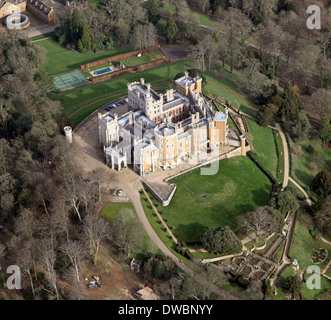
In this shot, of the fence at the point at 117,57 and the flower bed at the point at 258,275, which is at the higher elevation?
the fence at the point at 117,57

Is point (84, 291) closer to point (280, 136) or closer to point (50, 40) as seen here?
point (280, 136)


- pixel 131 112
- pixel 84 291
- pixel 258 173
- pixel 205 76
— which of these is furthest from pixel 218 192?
pixel 205 76

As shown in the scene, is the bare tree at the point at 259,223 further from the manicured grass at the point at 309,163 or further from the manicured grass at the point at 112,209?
the manicured grass at the point at 112,209

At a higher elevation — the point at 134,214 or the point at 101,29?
the point at 101,29

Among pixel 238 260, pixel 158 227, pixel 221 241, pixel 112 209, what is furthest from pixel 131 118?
pixel 238 260

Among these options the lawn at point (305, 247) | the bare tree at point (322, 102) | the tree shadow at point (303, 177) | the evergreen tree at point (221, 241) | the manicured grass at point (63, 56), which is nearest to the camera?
the evergreen tree at point (221, 241)

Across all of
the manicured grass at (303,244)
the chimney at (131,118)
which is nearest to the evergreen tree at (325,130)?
the manicured grass at (303,244)

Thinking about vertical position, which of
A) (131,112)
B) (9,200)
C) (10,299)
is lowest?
(10,299)

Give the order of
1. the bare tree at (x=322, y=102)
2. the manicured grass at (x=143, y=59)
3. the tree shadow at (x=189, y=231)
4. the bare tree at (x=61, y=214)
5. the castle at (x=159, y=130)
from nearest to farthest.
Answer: the bare tree at (x=61, y=214) < the tree shadow at (x=189, y=231) < the castle at (x=159, y=130) < the bare tree at (x=322, y=102) < the manicured grass at (x=143, y=59)
